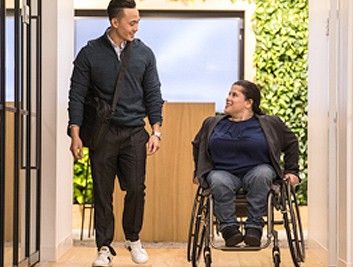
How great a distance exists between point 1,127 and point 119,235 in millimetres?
2367

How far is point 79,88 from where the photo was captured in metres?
4.66

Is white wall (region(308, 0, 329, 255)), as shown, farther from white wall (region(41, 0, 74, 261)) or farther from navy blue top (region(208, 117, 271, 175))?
white wall (region(41, 0, 74, 261))

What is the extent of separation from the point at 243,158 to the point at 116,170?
682 millimetres

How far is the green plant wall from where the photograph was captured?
8.94 m

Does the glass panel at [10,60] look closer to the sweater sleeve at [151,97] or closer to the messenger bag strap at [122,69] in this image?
the messenger bag strap at [122,69]

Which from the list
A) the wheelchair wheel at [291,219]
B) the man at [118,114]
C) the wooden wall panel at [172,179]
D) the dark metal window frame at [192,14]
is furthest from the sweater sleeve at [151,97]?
the dark metal window frame at [192,14]

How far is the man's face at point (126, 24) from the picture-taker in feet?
15.5

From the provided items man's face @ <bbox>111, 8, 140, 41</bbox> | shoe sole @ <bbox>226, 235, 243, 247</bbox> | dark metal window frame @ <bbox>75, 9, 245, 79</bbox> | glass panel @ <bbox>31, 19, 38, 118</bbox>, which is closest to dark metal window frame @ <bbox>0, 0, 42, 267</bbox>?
glass panel @ <bbox>31, 19, 38, 118</bbox>

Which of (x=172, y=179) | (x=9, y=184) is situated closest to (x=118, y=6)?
(x=9, y=184)

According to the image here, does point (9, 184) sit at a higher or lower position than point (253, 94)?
lower

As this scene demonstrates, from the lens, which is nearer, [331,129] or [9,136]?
[9,136]

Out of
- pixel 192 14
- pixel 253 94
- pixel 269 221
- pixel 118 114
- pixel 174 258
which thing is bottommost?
pixel 174 258

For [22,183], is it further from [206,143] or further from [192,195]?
[192,195]

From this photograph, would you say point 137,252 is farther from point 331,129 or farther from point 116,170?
point 331,129
